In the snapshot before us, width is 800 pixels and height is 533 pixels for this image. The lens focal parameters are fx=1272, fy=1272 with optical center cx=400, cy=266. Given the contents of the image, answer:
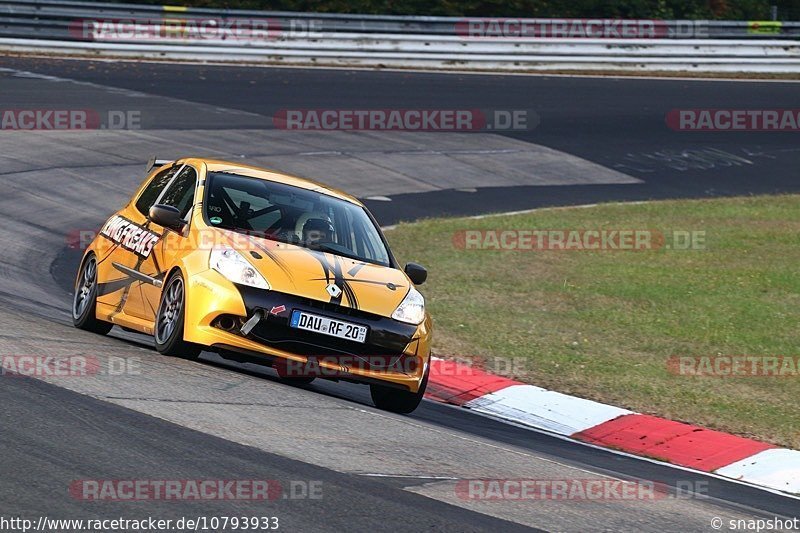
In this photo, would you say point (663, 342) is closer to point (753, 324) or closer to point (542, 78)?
point (753, 324)

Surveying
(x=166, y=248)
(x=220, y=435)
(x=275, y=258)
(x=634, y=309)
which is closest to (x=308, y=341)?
(x=275, y=258)

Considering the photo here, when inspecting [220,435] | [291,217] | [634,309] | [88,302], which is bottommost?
[634,309]

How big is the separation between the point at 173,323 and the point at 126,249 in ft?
4.33

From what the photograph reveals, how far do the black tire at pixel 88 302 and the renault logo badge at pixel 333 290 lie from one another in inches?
94.8

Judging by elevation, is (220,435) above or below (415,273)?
below

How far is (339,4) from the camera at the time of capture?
3344cm

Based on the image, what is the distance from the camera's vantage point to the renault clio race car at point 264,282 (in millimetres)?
8391

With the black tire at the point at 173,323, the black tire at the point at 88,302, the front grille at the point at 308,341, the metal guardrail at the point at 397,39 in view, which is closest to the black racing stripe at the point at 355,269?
the front grille at the point at 308,341

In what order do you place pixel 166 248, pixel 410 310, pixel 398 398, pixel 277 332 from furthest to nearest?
→ pixel 166 248, pixel 398 398, pixel 410 310, pixel 277 332

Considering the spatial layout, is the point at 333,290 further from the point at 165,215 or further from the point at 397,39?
Result: the point at 397,39

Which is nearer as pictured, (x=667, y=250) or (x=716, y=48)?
(x=667, y=250)

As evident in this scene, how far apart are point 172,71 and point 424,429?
68.1ft

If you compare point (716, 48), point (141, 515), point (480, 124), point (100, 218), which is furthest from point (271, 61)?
point (141, 515)

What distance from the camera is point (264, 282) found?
332 inches
